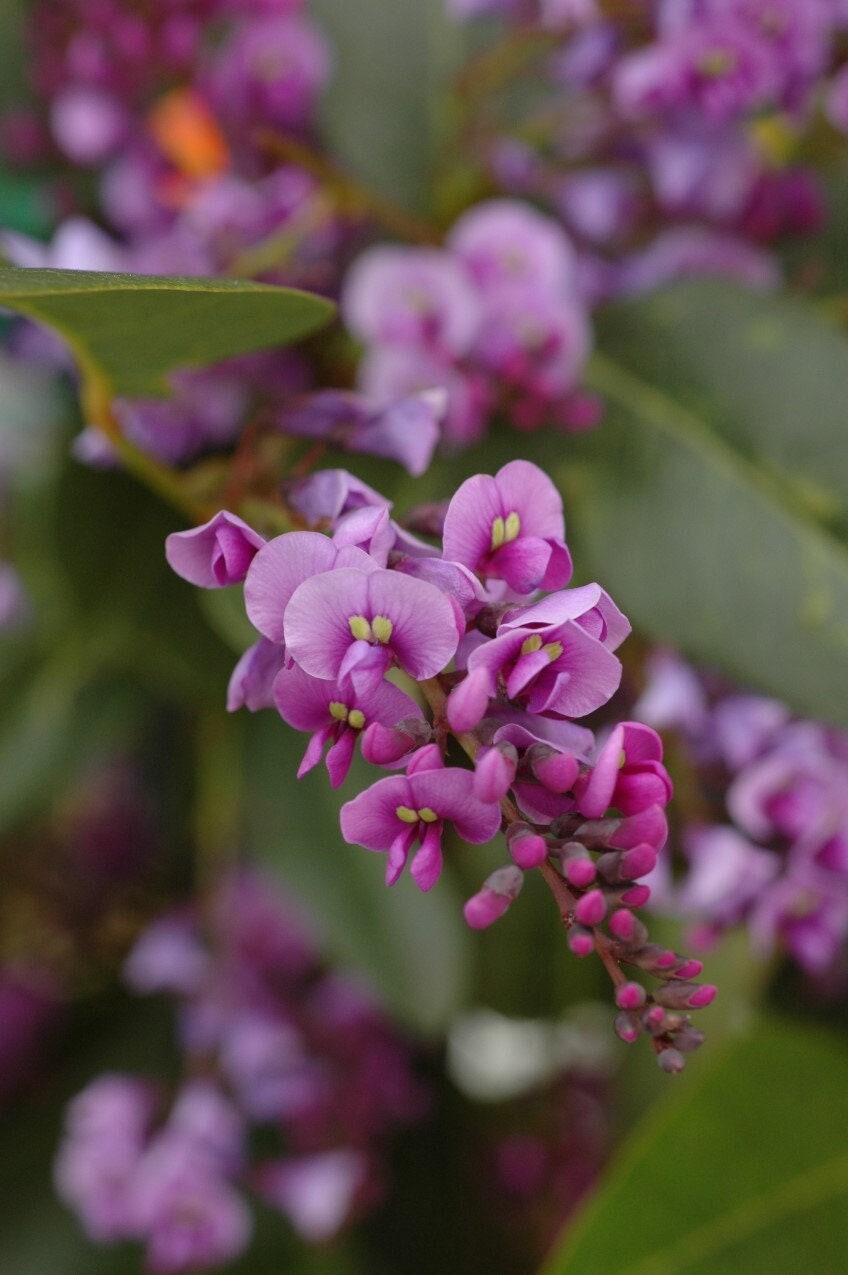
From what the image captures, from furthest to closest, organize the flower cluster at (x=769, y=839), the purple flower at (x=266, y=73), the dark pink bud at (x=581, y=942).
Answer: the purple flower at (x=266, y=73)
the flower cluster at (x=769, y=839)
the dark pink bud at (x=581, y=942)

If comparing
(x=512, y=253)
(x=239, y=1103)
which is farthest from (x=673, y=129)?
(x=239, y=1103)

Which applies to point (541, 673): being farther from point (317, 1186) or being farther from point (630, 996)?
point (317, 1186)

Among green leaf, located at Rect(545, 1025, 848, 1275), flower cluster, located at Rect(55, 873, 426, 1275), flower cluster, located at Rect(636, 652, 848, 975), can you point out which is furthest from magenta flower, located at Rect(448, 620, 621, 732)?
flower cluster, located at Rect(55, 873, 426, 1275)

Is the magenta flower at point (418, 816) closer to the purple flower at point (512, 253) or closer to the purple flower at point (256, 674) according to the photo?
the purple flower at point (256, 674)

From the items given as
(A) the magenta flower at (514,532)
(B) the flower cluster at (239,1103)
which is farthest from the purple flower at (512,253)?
(B) the flower cluster at (239,1103)

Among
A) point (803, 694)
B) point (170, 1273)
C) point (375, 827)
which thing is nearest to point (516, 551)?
point (375, 827)

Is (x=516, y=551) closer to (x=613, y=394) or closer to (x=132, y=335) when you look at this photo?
(x=132, y=335)
